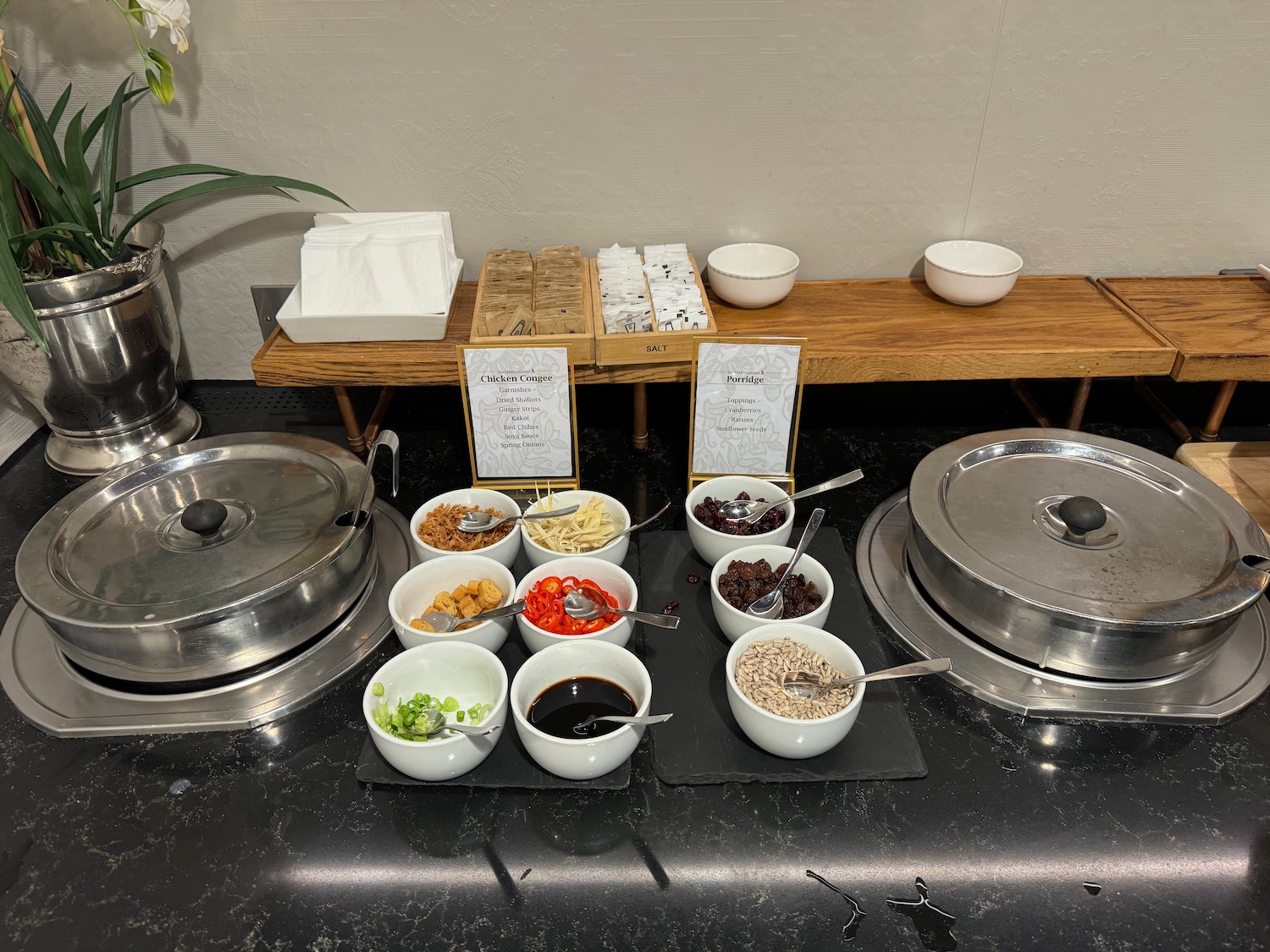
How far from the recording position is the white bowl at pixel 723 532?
1224 millimetres

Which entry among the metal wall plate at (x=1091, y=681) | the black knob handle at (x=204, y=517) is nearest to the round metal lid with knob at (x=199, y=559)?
the black knob handle at (x=204, y=517)

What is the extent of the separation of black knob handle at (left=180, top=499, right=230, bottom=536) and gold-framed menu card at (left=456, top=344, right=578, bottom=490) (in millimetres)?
380

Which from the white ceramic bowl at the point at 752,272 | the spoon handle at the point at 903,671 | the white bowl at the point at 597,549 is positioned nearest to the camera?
the spoon handle at the point at 903,671

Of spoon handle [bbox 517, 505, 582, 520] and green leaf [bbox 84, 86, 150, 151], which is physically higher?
green leaf [bbox 84, 86, 150, 151]

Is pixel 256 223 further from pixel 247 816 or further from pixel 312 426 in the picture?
pixel 247 816

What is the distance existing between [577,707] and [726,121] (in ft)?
3.35

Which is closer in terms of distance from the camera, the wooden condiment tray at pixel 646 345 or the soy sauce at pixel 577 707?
the soy sauce at pixel 577 707

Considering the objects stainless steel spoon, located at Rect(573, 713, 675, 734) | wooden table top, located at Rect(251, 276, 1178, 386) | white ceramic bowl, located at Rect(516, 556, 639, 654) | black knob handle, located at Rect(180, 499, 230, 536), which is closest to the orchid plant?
wooden table top, located at Rect(251, 276, 1178, 386)

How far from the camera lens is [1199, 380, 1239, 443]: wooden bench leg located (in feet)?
4.92

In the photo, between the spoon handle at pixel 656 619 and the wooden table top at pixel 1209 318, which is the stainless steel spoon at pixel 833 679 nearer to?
the spoon handle at pixel 656 619

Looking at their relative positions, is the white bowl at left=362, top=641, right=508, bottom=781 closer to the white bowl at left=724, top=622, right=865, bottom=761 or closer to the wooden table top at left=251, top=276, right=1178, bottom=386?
the white bowl at left=724, top=622, right=865, bottom=761

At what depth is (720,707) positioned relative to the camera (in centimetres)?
108

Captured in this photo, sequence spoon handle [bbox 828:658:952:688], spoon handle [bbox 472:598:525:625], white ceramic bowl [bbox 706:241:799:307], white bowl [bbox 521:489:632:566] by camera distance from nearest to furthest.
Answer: spoon handle [bbox 828:658:952:688] < spoon handle [bbox 472:598:525:625] < white bowl [bbox 521:489:632:566] < white ceramic bowl [bbox 706:241:799:307]

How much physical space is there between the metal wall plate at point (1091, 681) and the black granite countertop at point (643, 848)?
0.07ft
